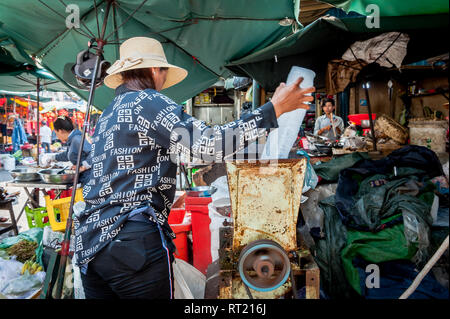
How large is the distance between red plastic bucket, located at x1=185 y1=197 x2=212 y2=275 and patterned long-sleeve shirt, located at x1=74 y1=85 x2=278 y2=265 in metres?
1.27

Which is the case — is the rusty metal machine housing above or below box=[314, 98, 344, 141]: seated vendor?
below

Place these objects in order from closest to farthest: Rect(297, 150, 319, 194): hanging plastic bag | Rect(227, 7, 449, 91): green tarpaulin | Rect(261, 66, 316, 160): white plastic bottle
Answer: Rect(261, 66, 316, 160): white plastic bottle < Rect(227, 7, 449, 91): green tarpaulin < Rect(297, 150, 319, 194): hanging plastic bag

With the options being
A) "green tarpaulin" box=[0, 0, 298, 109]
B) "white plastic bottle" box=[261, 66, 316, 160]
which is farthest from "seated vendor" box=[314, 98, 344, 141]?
"white plastic bottle" box=[261, 66, 316, 160]

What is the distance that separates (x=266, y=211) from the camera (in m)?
1.59

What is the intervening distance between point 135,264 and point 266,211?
79cm

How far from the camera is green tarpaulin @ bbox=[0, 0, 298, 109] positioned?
258 centimetres

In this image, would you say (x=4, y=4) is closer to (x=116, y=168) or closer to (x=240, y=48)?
(x=240, y=48)

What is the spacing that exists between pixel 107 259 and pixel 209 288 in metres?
0.83

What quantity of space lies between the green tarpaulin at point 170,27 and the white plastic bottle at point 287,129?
1172 mm

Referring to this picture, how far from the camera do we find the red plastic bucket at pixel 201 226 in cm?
269

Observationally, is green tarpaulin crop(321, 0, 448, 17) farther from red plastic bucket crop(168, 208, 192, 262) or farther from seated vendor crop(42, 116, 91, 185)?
seated vendor crop(42, 116, 91, 185)

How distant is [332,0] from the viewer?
78.0 inches

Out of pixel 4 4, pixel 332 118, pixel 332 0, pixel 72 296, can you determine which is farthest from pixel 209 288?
pixel 332 118

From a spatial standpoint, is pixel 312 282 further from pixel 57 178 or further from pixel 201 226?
pixel 57 178
